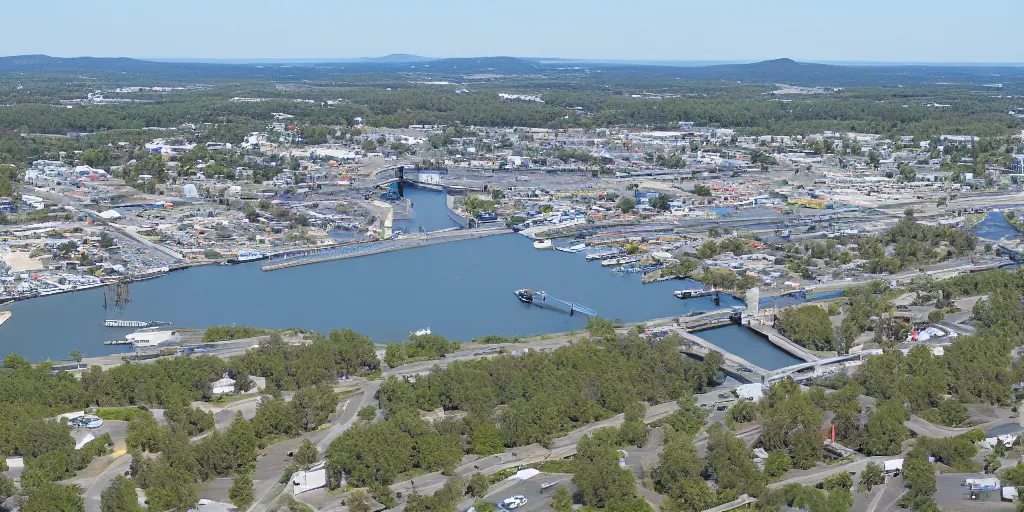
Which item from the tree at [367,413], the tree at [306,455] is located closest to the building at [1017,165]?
the tree at [367,413]

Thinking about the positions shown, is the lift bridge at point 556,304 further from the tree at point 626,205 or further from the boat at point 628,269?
the tree at point 626,205

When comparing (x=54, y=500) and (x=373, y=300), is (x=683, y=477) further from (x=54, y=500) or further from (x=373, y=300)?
(x=373, y=300)

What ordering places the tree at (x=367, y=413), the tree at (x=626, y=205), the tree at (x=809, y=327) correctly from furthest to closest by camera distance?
the tree at (x=626, y=205), the tree at (x=809, y=327), the tree at (x=367, y=413)

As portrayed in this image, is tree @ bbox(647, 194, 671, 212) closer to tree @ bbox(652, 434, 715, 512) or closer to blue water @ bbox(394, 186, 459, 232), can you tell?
blue water @ bbox(394, 186, 459, 232)

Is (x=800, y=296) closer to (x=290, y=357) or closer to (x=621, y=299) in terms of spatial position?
(x=621, y=299)

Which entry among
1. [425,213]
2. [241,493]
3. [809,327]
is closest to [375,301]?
[809,327]

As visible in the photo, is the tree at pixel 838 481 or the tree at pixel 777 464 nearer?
the tree at pixel 838 481
